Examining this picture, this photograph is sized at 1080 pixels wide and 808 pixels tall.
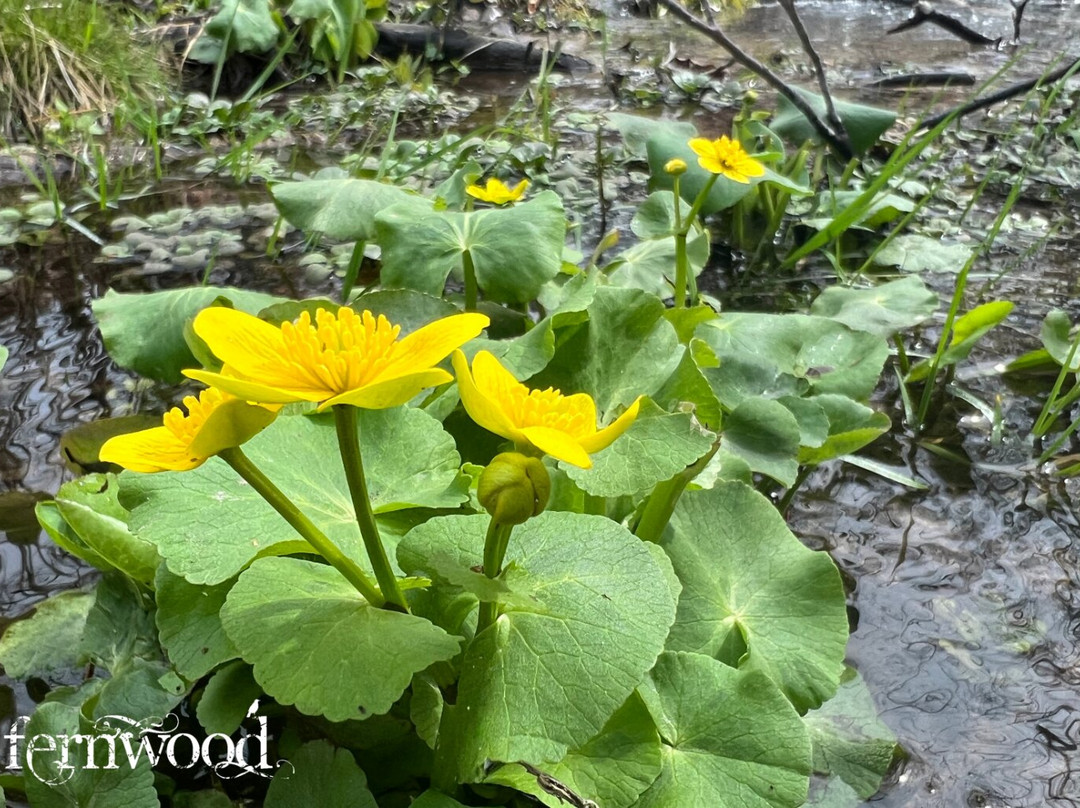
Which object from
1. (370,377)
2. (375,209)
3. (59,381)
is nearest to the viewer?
(370,377)

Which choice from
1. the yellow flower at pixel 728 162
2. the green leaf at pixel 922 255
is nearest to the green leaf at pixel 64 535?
the yellow flower at pixel 728 162

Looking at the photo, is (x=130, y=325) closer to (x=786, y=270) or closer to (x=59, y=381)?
(x=59, y=381)

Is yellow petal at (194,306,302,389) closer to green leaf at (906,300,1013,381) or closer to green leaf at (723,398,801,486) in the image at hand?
green leaf at (723,398,801,486)

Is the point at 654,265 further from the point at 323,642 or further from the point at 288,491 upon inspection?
the point at 323,642

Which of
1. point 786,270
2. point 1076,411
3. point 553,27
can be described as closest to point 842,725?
point 1076,411

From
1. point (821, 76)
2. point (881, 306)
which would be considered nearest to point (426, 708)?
point (881, 306)

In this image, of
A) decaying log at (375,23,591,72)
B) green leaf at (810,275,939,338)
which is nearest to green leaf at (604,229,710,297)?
green leaf at (810,275,939,338)
